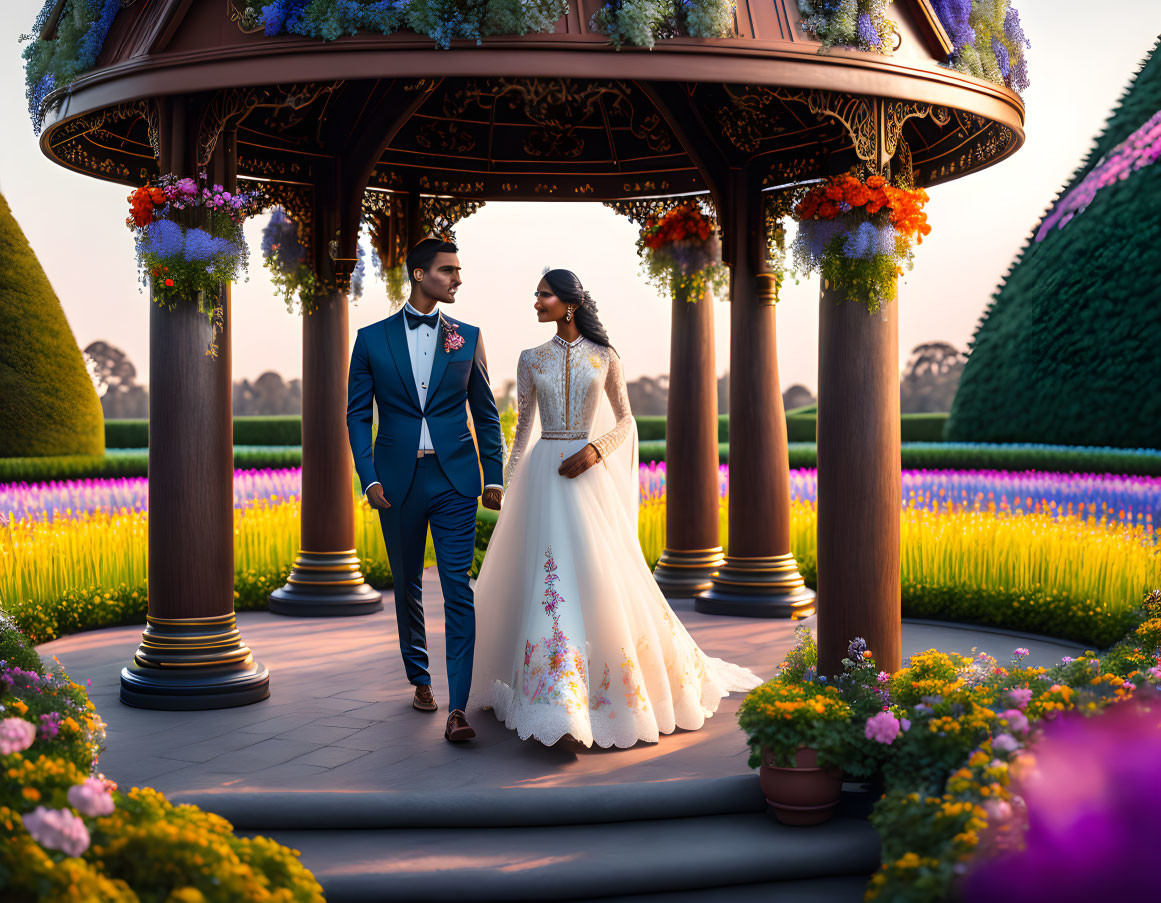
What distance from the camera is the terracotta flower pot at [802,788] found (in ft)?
14.3

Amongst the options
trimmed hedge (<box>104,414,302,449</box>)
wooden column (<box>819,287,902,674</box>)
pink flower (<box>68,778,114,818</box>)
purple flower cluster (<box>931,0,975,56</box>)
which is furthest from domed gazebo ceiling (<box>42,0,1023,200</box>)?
trimmed hedge (<box>104,414,302,449</box>)

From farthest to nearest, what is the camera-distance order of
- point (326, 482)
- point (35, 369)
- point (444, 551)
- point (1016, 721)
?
point (35, 369) → point (326, 482) → point (444, 551) → point (1016, 721)

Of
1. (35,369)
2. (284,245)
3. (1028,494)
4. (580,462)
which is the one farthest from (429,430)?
(35,369)

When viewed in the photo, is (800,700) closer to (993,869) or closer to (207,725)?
(993,869)

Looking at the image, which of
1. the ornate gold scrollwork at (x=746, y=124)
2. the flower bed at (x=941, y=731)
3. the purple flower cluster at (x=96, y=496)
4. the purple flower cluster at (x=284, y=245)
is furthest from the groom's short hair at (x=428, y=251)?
the purple flower cluster at (x=96, y=496)

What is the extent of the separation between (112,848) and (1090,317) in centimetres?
1641

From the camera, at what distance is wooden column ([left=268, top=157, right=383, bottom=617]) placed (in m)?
8.84

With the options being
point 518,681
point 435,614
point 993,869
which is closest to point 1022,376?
point 435,614

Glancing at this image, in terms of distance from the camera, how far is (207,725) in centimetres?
560

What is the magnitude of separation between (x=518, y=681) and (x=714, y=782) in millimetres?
1115

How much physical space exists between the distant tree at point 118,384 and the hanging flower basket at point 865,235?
78.3 feet

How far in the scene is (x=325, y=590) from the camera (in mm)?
8828

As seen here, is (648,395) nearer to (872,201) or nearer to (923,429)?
(923,429)

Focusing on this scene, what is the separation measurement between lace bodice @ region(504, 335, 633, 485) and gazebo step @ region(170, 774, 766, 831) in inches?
66.1
